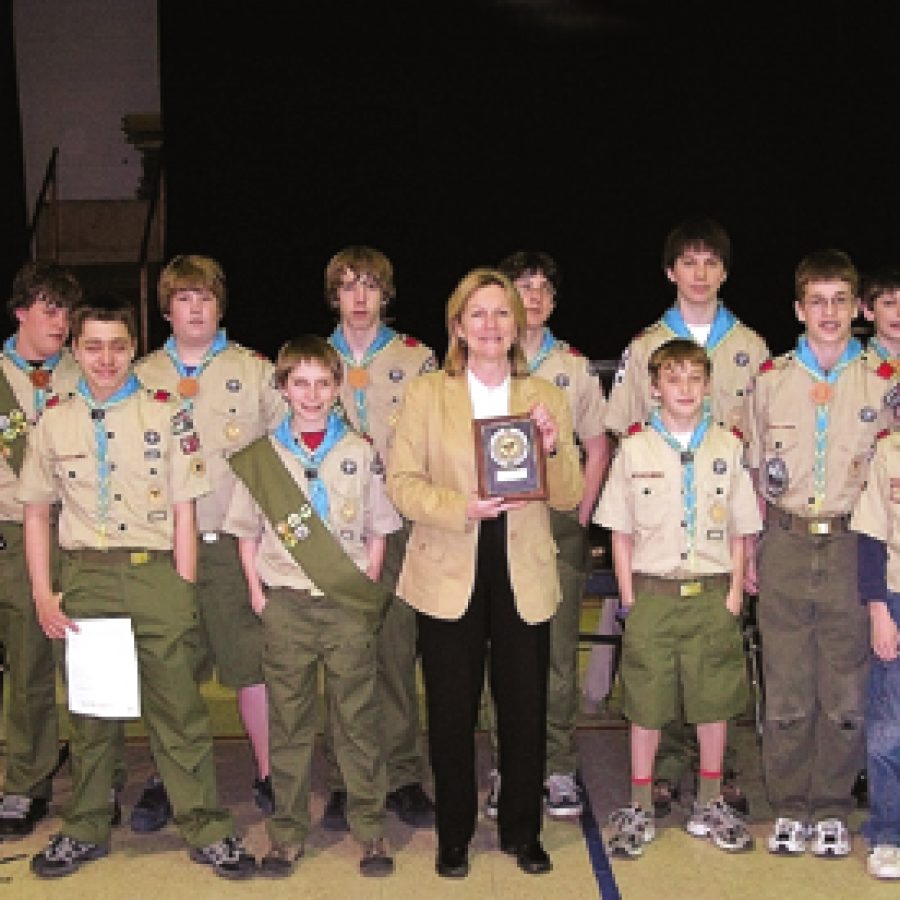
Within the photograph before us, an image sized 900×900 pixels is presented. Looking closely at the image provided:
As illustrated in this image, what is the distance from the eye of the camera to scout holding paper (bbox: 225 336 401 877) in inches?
143

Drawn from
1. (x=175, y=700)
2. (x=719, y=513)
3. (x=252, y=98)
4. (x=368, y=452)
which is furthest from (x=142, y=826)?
(x=252, y=98)

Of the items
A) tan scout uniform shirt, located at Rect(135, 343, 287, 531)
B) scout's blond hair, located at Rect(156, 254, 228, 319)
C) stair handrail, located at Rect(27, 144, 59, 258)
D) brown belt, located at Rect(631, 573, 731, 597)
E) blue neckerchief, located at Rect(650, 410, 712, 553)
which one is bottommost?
brown belt, located at Rect(631, 573, 731, 597)

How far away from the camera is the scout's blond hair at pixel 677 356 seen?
3.70 meters

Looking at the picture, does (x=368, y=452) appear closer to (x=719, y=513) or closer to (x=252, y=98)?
(x=719, y=513)

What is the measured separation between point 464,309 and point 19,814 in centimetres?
199

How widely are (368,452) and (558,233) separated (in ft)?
14.5

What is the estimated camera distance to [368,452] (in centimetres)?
373

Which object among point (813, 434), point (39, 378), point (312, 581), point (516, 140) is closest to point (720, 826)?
point (813, 434)

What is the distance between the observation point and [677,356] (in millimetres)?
3701

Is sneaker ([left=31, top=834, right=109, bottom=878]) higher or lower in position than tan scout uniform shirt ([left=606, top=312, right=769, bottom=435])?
lower

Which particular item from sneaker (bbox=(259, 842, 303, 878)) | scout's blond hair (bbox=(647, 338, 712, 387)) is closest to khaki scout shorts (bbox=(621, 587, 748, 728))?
scout's blond hair (bbox=(647, 338, 712, 387))

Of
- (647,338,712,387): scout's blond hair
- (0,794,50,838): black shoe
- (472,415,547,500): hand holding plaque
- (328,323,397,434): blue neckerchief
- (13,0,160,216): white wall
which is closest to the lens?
(472,415,547,500): hand holding plaque

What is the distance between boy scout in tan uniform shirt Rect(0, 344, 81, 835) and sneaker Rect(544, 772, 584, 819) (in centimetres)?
150

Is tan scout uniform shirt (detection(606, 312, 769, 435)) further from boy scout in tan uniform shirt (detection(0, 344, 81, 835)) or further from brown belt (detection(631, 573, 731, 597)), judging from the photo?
boy scout in tan uniform shirt (detection(0, 344, 81, 835))
